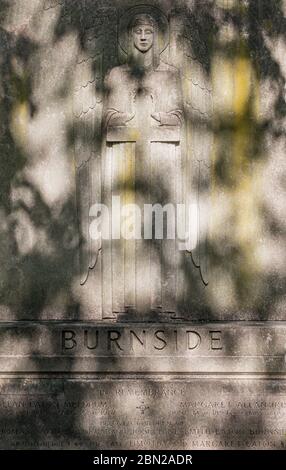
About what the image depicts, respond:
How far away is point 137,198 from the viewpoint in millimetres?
A: 9336

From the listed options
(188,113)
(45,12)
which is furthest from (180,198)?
(45,12)

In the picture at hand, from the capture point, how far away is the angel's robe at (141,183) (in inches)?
367

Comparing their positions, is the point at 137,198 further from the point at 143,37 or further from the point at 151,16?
the point at 151,16

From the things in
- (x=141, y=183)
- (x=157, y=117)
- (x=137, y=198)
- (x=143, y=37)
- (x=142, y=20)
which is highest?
(x=142, y=20)

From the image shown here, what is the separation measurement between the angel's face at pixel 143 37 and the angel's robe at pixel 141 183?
24 centimetres

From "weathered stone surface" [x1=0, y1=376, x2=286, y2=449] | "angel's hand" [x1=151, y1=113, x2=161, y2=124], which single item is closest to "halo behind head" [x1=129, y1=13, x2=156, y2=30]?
"angel's hand" [x1=151, y1=113, x2=161, y2=124]

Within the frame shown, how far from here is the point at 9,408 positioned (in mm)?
9219

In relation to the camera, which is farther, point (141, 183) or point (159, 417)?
point (141, 183)

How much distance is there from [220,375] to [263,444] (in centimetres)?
70

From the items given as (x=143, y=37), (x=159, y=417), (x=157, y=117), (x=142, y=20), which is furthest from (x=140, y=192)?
(x=159, y=417)

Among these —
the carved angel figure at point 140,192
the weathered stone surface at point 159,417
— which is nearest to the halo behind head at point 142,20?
the carved angel figure at point 140,192

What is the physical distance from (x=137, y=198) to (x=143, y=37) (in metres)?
1.42

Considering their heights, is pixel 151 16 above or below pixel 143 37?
above

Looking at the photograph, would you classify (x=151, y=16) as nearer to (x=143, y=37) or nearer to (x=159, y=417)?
Result: (x=143, y=37)
